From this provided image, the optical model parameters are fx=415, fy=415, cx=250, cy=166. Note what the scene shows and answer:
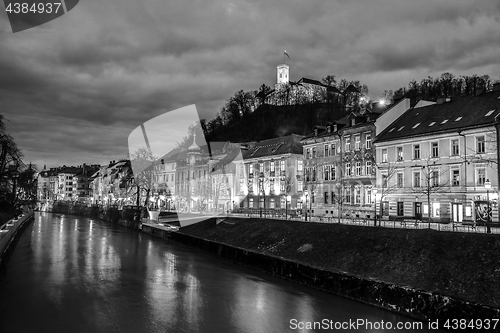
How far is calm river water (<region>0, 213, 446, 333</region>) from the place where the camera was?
20594mm

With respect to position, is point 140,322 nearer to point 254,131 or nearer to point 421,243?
point 421,243

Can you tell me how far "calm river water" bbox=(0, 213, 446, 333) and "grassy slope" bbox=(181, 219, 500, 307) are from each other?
3.43m

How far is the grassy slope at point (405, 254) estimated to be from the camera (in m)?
21.8

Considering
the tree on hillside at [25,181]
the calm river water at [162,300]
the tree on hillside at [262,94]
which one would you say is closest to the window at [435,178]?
the calm river water at [162,300]

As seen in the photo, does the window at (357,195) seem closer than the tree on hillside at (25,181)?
Yes

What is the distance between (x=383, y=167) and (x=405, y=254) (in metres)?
23.7

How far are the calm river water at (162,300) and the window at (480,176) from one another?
22205 mm

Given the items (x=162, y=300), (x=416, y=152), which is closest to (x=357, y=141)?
(x=416, y=152)

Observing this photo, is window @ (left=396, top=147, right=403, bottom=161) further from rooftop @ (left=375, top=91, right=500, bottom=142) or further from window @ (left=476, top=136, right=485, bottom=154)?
window @ (left=476, top=136, right=485, bottom=154)

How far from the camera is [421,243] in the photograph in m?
27.2

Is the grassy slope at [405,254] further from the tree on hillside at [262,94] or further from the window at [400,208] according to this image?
the tree on hillside at [262,94]

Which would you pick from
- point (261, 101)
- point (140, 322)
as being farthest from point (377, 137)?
point (261, 101)

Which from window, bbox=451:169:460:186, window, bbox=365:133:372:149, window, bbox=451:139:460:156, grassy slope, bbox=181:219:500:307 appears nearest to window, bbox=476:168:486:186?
window, bbox=451:169:460:186

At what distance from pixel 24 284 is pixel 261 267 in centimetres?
1729
